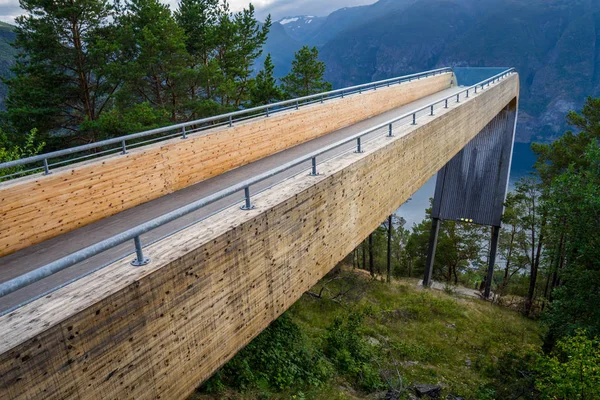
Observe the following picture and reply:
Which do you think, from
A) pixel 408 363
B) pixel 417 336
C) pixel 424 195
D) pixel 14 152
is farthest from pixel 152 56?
pixel 424 195

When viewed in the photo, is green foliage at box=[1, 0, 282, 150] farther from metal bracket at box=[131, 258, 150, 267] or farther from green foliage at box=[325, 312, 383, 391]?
metal bracket at box=[131, 258, 150, 267]

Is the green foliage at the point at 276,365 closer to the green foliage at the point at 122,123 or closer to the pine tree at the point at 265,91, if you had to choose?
→ the green foliage at the point at 122,123

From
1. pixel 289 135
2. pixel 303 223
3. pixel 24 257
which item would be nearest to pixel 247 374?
pixel 303 223

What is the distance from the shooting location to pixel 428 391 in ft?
34.7

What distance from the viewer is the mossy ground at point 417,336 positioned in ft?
34.4

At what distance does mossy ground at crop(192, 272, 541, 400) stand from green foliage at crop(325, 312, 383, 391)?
8.3 inches

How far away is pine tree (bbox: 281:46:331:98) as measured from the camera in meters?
28.2

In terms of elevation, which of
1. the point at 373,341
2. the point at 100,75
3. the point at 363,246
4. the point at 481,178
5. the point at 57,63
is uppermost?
the point at 57,63

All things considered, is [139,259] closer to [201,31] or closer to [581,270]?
[581,270]

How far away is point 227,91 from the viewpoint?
21984mm

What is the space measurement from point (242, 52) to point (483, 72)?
16.9 m

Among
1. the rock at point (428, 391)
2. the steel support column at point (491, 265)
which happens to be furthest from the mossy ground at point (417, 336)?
the steel support column at point (491, 265)

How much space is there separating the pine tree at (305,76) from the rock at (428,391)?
839 inches

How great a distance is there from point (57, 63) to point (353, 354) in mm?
17289
